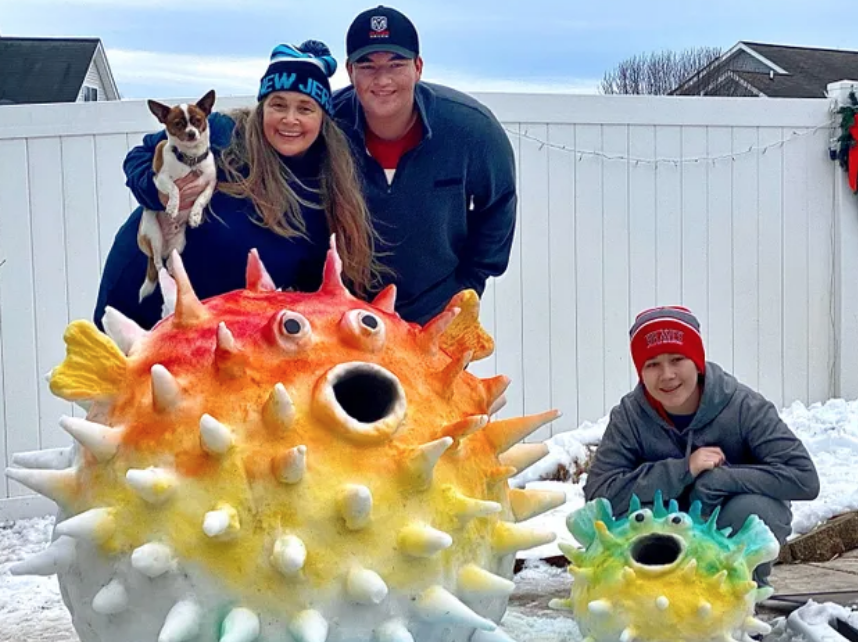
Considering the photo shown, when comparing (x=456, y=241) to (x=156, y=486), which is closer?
(x=156, y=486)

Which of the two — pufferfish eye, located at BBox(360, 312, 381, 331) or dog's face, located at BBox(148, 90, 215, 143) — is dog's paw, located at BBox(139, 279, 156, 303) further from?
pufferfish eye, located at BBox(360, 312, 381, 331)

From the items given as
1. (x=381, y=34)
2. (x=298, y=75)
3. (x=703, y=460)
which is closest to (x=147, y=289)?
(x=298, y=75)

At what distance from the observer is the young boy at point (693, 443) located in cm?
329

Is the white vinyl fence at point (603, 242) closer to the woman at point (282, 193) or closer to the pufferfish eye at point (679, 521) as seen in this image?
the woman at point (282, 193)

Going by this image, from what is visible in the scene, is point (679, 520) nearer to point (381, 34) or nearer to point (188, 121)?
point (381, 34)

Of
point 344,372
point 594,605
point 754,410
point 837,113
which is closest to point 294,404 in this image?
point 344,372

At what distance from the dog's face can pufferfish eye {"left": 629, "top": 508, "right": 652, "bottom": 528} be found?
1.48 metres

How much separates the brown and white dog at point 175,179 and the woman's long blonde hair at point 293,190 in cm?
7

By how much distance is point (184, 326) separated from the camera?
2.14m

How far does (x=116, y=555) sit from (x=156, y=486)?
0.57 ft

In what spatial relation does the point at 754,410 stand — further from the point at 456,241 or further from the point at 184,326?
the point at 184,326

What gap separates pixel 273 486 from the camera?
6.08 feet

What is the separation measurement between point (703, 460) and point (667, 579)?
2.59ft

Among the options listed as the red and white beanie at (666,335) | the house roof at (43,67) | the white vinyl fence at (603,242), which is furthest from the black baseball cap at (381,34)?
the house roof at (43,67)
